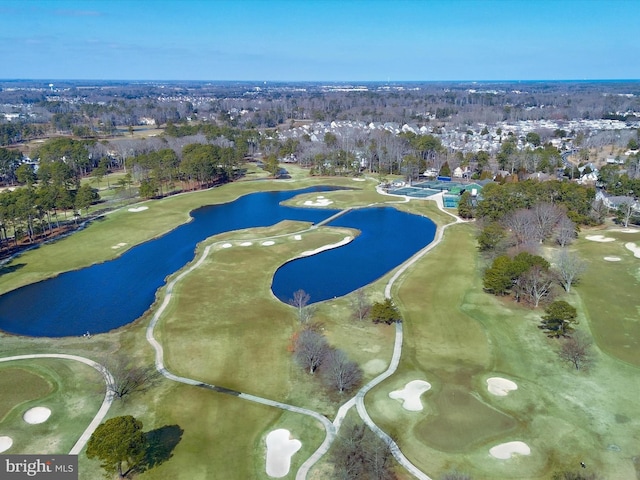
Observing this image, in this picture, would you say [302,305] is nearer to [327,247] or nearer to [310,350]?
[310,350]

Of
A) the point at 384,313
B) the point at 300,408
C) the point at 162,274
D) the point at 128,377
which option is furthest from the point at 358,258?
the point at 128,377

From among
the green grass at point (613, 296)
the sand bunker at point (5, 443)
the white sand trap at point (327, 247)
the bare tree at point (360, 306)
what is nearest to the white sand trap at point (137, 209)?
the white sand trap at point (327, 247)

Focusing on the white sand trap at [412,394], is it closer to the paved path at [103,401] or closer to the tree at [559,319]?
the tree at [559,319]

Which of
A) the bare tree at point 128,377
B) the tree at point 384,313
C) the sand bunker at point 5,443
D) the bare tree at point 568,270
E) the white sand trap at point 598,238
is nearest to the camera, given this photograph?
the sand bunker at point 5,443

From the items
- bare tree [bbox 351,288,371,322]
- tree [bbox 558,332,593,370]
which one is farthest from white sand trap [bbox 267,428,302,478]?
tree [bbox 558,332,593,370]

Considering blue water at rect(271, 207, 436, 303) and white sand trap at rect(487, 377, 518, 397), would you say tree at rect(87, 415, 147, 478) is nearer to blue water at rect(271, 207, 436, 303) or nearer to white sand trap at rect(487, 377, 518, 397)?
white sand trap at rect(487, 377, 518, 397)

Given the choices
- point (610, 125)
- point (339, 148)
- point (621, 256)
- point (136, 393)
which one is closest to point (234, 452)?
point (136, 393)
